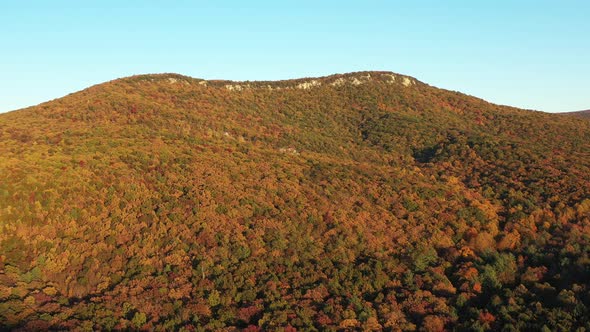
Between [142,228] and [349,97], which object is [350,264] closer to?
[142,228]

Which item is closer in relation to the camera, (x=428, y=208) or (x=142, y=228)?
(x=142, y=228)

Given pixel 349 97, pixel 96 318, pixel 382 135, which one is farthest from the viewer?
pixel 349 97

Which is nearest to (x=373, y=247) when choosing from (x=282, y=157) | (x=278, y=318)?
(x=278, y=318)

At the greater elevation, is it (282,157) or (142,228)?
(282,157)

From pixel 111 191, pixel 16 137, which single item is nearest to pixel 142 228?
pixel 111 191

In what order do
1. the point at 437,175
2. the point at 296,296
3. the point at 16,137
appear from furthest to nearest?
1. the point at 437,175
2. the point at 16,137
3. the point at 296,296

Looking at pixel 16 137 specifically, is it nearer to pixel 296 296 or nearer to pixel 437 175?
pixel 296 296

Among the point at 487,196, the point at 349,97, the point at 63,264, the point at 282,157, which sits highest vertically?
the point at 349,97
